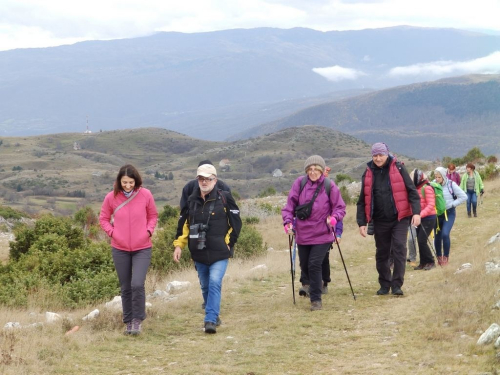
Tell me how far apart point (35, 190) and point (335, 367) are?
399 ft

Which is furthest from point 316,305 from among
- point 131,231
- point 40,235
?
point 40,235

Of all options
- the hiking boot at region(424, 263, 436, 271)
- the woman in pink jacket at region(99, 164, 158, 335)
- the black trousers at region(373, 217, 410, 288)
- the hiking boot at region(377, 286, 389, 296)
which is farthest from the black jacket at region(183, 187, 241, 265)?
the hiking boot at region(424, 263, 436, 271)

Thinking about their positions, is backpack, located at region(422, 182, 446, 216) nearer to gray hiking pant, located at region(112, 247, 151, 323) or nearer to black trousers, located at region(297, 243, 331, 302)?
black trousers, located at region(297, 243, 331, 302)

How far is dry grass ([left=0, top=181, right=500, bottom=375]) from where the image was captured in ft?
19.7

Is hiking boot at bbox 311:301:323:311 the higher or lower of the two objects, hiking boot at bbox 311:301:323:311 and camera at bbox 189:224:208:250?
the lower

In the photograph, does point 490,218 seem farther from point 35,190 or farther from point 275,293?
point 35,190

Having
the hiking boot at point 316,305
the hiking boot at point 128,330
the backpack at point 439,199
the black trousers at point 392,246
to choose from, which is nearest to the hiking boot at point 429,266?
the backpack at point 439,199

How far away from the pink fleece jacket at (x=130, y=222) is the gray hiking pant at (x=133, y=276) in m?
0.10

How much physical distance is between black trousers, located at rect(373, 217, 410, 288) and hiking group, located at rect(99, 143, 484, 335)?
0.01 meters

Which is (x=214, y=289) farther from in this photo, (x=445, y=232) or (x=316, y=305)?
(x=445, y=232)

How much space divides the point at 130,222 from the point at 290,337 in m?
2.36

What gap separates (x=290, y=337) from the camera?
7.21 meters

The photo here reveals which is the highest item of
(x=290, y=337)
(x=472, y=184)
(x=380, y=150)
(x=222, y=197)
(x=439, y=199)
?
(x=380, y=150)

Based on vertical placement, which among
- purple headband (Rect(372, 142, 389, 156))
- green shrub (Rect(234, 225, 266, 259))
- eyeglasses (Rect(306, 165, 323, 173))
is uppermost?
purple headband (Rect(372, 142, 389, 156))
